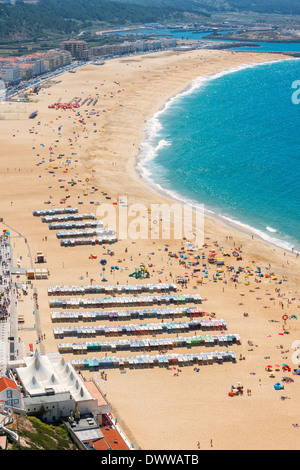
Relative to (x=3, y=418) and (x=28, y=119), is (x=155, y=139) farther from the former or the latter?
(x=3, y=418)

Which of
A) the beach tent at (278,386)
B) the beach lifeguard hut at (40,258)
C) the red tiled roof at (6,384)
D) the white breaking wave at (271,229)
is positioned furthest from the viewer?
the white breaking wave at (271,229)

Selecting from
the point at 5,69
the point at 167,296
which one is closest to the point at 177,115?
the point at 5,69

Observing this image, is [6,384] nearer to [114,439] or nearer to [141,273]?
[114,439]

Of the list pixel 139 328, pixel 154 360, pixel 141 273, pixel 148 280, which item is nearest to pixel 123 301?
pixel 139 328

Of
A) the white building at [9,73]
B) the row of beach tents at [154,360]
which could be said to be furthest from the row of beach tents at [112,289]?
the white building at [9,73]

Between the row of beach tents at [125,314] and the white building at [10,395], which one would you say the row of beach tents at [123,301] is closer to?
the row of beach tents at [125,314]

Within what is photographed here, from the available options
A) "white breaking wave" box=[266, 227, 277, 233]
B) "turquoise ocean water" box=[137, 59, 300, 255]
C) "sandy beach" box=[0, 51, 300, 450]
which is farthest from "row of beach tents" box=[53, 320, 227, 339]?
"white breaking wave" box=[266, 227, 277, 233]

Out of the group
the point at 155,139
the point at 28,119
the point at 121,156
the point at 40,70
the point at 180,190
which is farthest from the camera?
the point at 40,70
